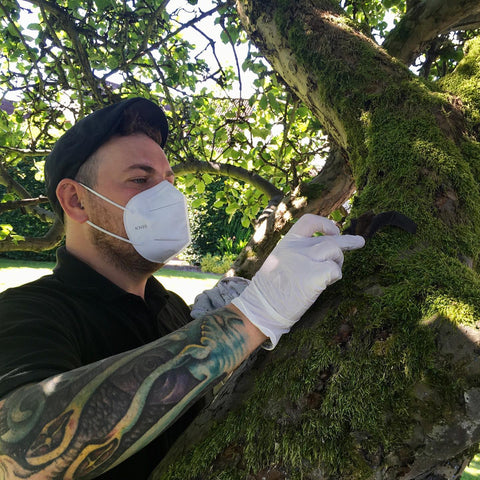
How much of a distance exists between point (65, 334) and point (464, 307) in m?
1.17

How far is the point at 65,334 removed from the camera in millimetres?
1298

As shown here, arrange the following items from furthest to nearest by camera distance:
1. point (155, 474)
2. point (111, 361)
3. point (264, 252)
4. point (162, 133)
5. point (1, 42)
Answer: point (1, 42), point (264, 252), point (162, 133), point (155, 474), point (111, 361)

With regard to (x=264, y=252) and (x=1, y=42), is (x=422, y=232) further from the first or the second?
(x=1, y=42)

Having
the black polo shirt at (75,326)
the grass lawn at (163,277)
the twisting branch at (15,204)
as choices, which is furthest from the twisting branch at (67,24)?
the grass lawn at (163,277)

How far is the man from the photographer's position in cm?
96

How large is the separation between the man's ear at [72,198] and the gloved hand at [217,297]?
689 mm

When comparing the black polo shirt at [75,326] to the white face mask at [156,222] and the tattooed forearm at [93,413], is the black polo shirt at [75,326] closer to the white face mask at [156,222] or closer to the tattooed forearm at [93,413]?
the tattooed forearm at [93,413]

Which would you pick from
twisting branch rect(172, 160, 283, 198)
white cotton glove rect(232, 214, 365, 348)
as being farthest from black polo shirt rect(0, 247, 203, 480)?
twisting branch rect(172, 160, 283, 198)

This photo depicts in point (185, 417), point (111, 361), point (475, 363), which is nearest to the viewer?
point (475, 363)

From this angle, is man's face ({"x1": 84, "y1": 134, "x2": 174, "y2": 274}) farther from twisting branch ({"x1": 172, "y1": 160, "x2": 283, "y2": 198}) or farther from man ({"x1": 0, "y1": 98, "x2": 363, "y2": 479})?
twisting branch ({"x1": 172, "y1": 160, "x2": 283, "y2": 198})

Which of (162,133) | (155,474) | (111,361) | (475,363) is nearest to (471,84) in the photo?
(475,363)

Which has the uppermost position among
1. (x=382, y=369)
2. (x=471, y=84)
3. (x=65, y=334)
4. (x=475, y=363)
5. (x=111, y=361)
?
(x=471, y=84)

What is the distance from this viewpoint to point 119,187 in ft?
6.26

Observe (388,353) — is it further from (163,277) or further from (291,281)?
(163,277)
